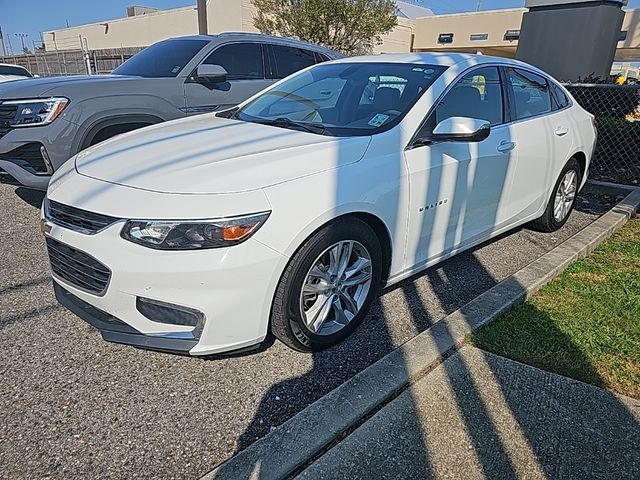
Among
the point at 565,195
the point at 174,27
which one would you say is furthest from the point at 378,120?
the point at 174,27

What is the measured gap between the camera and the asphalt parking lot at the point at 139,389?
6.48 feet

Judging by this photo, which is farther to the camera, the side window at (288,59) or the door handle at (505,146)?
the side window at (288,59)

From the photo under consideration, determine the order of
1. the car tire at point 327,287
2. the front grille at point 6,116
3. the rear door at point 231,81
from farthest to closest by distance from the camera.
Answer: the rear door at point 231,81 < the front grille at point 6,116 < the car tire at point 327,287

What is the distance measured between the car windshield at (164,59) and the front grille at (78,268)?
3148mm

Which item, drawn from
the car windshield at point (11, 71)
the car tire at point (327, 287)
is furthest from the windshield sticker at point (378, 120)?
the car windshield at point (11, 71)

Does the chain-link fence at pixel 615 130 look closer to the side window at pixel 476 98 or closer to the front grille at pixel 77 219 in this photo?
the side window at pixel 476 98

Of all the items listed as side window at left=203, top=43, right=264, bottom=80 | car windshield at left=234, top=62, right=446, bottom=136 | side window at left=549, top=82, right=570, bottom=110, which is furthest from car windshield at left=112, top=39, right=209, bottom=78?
side window at left=549, top=82, right=570, bottom=110

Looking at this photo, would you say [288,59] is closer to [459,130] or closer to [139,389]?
[459,130]

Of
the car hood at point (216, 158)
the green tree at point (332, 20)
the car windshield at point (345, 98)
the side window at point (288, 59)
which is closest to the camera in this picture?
the car hood at point (216, 158)

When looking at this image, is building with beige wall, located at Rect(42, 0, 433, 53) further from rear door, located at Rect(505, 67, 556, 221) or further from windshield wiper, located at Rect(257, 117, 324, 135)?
windshield wiper, located at Rect(257, 117, 324, 135)

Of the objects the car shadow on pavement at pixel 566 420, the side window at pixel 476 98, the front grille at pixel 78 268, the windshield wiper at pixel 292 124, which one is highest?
the side window at pixel 476 98

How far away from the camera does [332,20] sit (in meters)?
21.7

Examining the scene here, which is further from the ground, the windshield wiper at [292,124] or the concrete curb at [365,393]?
the windshield wiper at [292,124]

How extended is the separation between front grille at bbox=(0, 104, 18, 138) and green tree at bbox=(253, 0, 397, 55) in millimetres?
A: 19158
